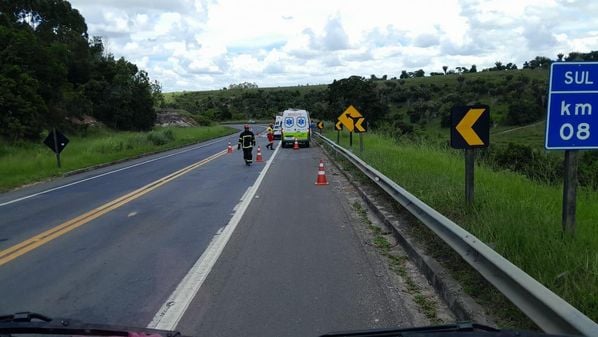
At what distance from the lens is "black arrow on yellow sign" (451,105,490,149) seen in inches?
319

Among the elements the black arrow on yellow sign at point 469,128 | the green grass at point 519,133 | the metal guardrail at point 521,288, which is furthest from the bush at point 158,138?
the metal guardrail at point 521,288

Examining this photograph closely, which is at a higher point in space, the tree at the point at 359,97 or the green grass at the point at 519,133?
the tree at the point at 359,97

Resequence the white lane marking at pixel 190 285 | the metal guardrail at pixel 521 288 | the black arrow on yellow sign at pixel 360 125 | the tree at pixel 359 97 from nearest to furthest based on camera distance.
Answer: the metal guardrail at pixel 521 288 → the white lane marking at pixel 190 285 → the black arrow on yellow sign at pixel 360 125 → the tree at pixel 359 97

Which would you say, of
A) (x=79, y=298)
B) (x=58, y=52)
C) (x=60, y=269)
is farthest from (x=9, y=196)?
(x=58, y=52)

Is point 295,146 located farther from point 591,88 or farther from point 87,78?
point 87,78

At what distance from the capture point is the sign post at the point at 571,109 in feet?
18.7

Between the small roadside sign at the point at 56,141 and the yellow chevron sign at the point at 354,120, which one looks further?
the small roadside sign at the point at 56,141

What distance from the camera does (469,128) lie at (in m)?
8.17

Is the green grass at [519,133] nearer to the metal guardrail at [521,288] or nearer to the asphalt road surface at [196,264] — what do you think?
the asphalt road surface at [196,264]

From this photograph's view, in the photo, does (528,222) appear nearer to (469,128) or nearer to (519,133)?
(469,128)

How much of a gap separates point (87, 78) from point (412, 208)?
219ft

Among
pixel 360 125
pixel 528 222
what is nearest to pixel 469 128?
pixel 528 222

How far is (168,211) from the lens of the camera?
450 inches

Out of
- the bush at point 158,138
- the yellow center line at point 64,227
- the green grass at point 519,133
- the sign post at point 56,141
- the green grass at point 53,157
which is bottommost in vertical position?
the green grass at point 519,133
